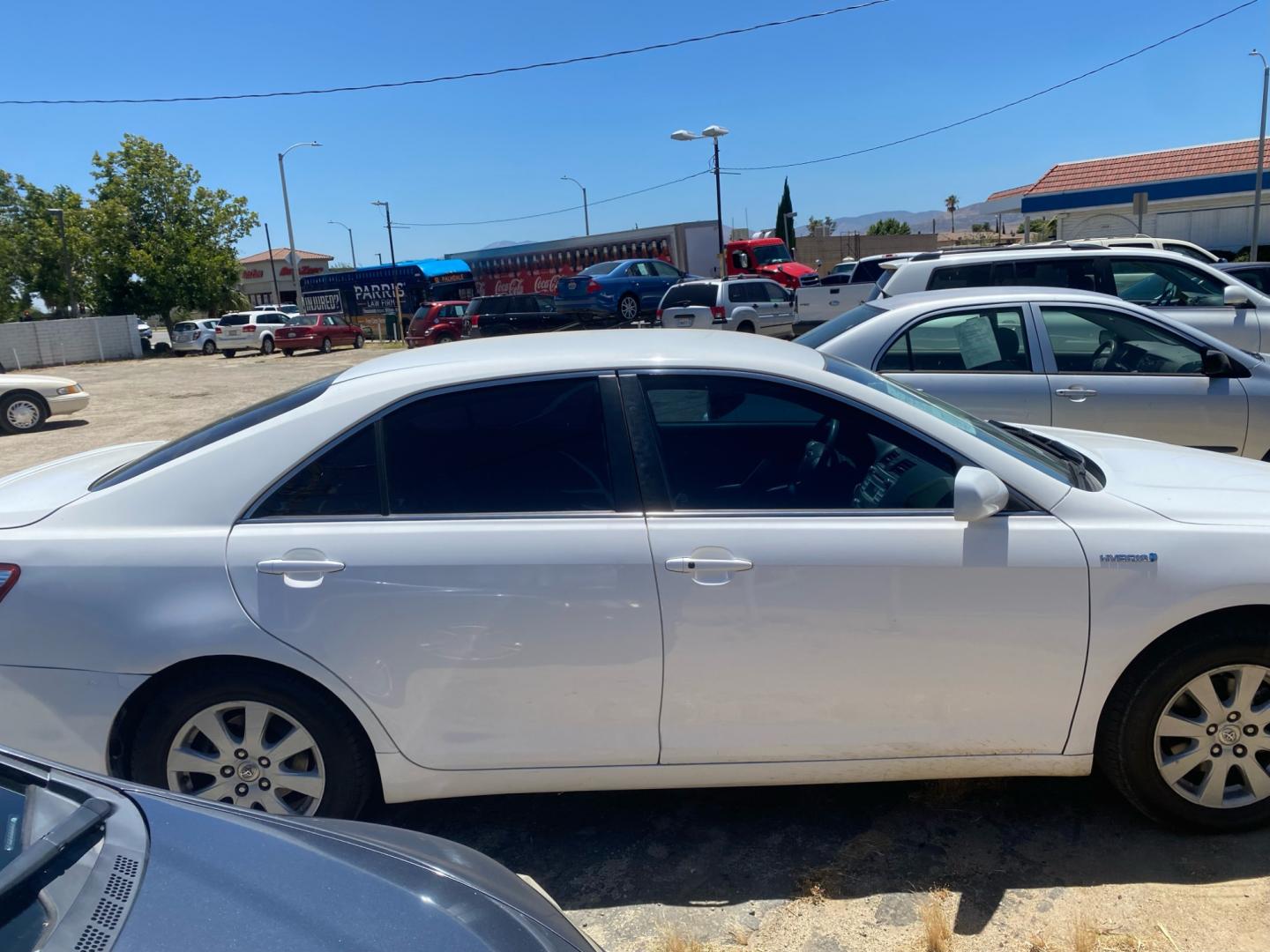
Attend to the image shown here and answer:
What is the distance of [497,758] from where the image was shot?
9.78 ft

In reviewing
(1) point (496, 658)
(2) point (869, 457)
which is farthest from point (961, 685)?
(1) point (496, 658)

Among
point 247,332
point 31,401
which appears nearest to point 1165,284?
point 31,401

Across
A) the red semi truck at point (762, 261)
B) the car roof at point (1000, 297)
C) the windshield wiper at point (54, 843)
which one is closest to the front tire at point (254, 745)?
the windshield wiper at point (54, 843)

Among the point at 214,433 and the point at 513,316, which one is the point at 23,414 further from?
the point at 214,433

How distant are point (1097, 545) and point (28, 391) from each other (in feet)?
54.7

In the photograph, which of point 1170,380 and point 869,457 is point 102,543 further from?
point 1170,380

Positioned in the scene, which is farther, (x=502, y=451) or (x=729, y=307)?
(x=729, y=307)

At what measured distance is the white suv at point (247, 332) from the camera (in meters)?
35.9

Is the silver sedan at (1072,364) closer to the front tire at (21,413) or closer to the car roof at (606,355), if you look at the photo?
the car roof at (606,355)

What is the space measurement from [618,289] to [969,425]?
948 inches

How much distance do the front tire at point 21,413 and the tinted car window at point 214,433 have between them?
14.2 meters

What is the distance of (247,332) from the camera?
118 ft

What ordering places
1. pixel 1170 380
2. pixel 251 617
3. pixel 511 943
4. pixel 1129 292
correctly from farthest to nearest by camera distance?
pixel 1129 292, pixel 1170 380, pixel 251 617, pixel 511 943

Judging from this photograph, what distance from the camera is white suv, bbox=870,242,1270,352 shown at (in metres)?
8.02
